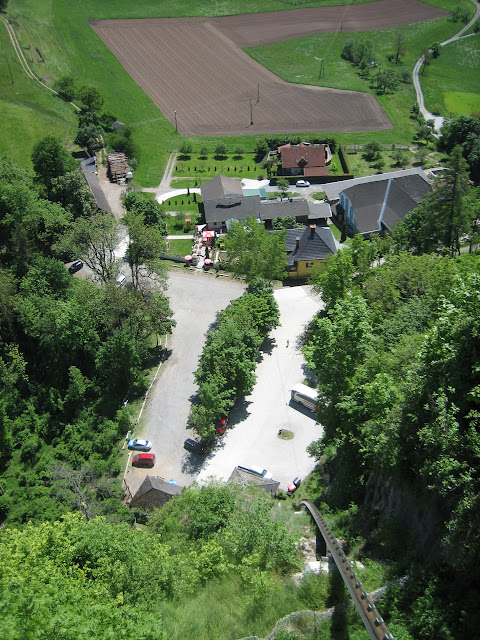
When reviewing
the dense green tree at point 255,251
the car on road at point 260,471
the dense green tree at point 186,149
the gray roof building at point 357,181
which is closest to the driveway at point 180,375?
the car on road at point 260,471

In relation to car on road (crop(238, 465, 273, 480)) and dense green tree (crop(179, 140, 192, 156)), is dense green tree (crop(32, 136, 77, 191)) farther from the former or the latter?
car on road (crop(238, 465, 273, 480))

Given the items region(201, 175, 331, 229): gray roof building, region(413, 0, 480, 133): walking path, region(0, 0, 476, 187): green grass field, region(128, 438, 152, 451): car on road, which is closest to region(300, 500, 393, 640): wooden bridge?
region(128, 438, 152, 451): car on road

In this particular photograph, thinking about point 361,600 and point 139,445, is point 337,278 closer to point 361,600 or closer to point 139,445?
point 139,445

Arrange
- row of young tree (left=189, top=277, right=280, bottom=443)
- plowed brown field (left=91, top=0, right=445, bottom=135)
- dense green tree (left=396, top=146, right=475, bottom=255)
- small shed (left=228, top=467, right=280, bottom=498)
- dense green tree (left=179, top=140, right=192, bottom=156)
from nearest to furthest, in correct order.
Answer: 1. small shed (left=228, top=467, right=280, bottom=498)
2. row of young tree (left=189, top=277, right=280, bottom=443)
3. dense green tree (left=396, top=146, right=475, bottom=255)
4. dense green tree (left=179, top=140, right=192, bottom=156)
5. plowed brown field (left=91, top=0, right=445, bottom=135)

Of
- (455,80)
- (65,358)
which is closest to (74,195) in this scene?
(65,358)

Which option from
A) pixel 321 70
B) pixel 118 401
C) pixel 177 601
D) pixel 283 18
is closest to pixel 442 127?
pixel 321 70

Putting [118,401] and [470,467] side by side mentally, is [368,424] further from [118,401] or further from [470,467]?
[118,401]
